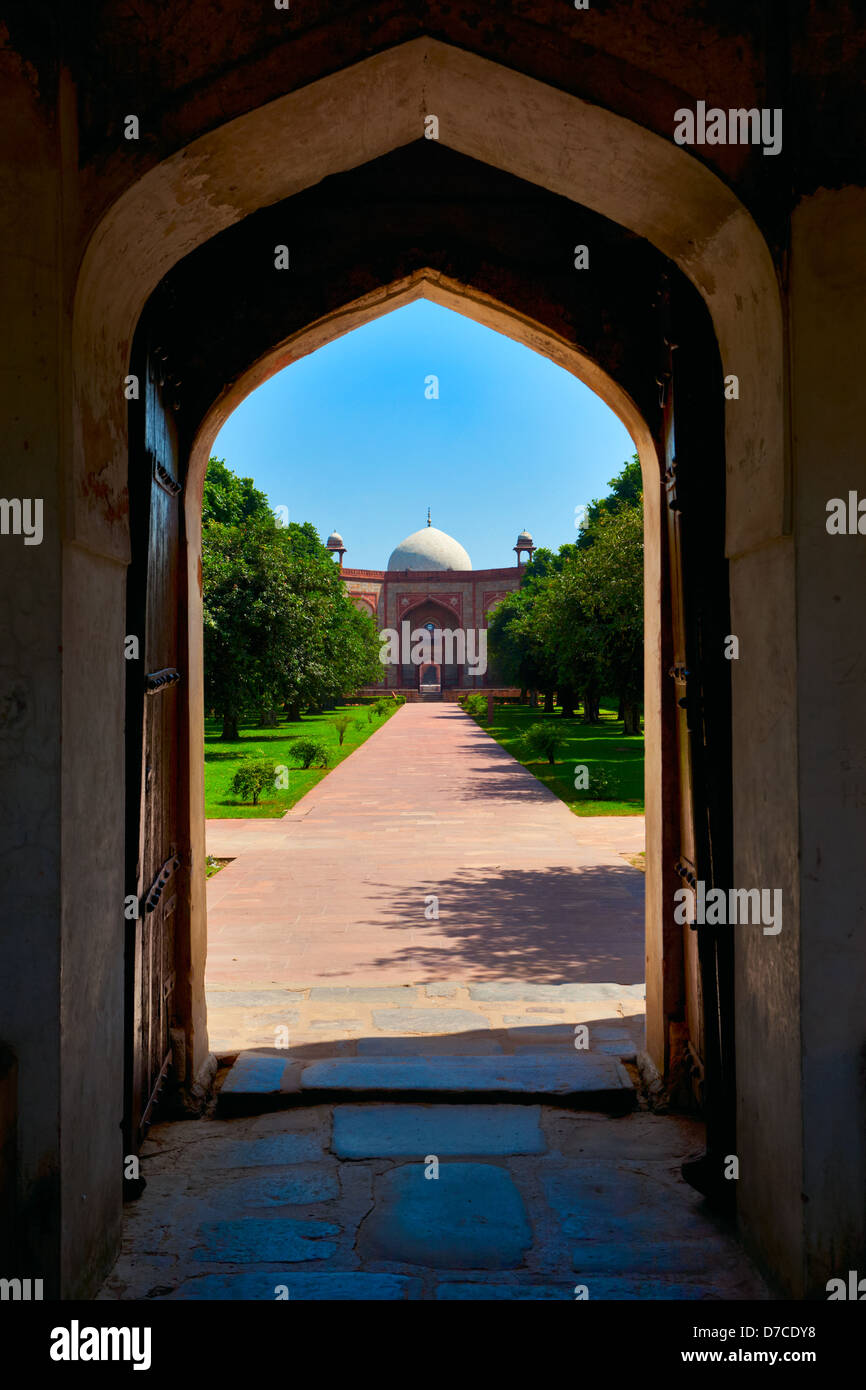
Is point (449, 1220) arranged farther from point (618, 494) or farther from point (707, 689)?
point (618, 494)

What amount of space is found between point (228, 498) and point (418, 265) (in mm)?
26578

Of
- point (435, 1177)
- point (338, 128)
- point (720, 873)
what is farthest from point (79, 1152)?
point (338, 128)

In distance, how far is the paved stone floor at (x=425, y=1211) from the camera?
2324 millimetres

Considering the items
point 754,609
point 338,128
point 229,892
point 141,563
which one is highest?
point 338,128

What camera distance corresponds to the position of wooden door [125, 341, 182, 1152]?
2.66 m

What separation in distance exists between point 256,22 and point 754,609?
1.80 metres

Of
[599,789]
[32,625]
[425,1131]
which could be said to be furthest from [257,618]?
[32,625]

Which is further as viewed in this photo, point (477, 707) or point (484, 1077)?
point (477, 707)

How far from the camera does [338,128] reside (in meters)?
2.61

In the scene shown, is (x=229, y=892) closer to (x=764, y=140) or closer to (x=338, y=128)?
(x=338, y=128)

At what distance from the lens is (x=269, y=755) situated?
60.2 feet

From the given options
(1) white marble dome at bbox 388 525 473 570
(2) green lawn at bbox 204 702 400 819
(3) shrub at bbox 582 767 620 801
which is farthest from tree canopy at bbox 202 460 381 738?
(1) white marble dome at bbox 388 525 473 570

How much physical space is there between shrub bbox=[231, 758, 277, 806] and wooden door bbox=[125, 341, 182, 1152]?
8854 millimetres

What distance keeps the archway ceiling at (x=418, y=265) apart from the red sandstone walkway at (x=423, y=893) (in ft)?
9.58
